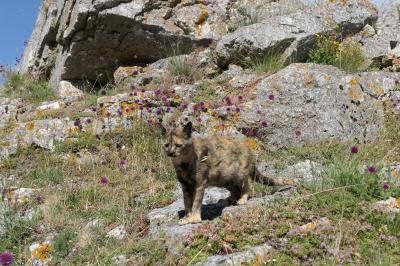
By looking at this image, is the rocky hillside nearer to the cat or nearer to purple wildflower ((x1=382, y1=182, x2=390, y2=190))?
purple wildflower ((x1=382, y1=182, x2=390, y2=190))

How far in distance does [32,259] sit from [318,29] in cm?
817

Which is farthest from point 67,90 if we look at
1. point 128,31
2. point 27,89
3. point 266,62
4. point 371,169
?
point 371,169

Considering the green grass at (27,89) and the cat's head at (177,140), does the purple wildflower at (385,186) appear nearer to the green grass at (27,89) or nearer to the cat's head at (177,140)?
the cat's head at (177,140)

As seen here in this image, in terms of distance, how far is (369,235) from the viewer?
4.79m

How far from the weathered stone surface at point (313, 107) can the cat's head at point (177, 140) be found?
324 centimetres

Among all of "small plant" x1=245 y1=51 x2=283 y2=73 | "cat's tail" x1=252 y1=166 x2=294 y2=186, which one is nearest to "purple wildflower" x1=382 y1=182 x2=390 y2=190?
"cat's tail" x1=252 y1=166 x2=294 y2=186

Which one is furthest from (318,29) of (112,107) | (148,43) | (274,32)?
(112,107)

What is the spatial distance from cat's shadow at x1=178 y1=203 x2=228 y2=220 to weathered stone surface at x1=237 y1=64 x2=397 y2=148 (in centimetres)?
252

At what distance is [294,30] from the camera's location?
10891 millimetres

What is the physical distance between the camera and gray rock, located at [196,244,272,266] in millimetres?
4363

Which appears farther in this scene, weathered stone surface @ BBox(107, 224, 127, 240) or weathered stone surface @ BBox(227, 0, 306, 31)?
weathered stone surface @ BBox(227, 0, 306, 31)

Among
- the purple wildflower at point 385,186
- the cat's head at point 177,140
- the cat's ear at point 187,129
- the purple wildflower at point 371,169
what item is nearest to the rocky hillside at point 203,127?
the purple wildflower at point 385,186

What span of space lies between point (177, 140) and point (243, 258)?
4.88 feet

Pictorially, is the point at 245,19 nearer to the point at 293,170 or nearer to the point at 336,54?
the point at 336,54
